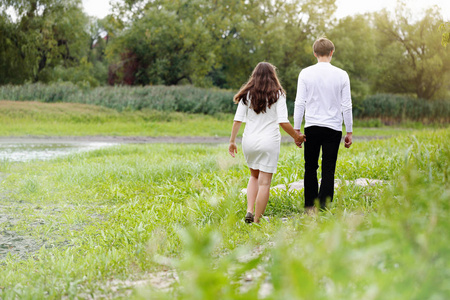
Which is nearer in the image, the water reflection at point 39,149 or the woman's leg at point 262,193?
the woman's leg at point 262,193

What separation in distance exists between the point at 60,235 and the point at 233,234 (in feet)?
6.98

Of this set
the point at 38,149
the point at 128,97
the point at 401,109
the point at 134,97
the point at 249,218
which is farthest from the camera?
the point at 401,109

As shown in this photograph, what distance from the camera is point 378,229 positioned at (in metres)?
2.34

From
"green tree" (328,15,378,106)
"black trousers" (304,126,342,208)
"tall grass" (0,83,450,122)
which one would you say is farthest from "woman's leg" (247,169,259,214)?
"green tree" (328,15,378,106)

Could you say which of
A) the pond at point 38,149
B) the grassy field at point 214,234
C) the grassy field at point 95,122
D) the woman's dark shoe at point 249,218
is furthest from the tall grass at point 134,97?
the woman's dark shoe at point 249,218

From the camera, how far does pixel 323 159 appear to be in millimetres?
5836

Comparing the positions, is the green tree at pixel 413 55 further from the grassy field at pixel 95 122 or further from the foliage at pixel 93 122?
the foliage at pixel 93 122

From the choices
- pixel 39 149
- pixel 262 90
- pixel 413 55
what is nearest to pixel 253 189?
pixel 262 90

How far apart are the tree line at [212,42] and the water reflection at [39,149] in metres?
16.7

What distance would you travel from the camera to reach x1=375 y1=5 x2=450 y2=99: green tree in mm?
34188

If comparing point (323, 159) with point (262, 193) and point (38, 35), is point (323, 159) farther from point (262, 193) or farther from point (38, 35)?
point (38, 35)

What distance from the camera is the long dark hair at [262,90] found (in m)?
5.59

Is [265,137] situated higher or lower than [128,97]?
lower

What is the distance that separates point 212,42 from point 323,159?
30.7 meters
